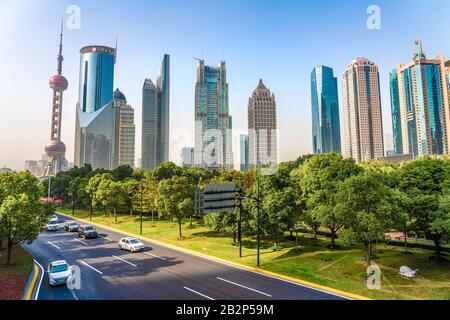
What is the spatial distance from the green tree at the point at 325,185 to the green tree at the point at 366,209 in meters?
5.73

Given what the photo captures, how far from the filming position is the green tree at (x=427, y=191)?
25328mm

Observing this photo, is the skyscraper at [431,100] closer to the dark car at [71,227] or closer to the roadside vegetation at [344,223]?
the roadside vegetation at [344,223]

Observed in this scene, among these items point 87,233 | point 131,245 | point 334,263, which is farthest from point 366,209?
point 87,233

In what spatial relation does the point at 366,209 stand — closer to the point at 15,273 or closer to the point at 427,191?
the point at 427,191

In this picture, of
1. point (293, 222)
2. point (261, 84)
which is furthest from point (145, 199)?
point (261, 84)

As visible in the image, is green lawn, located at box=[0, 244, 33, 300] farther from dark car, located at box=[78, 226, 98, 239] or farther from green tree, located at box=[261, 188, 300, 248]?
green tree, located at box=[261, 188, 300, 248]

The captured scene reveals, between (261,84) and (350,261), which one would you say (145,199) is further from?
(261,84)

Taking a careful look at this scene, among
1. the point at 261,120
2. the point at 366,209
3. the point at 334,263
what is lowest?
the point at 334,263

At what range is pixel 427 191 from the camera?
88.4 feet

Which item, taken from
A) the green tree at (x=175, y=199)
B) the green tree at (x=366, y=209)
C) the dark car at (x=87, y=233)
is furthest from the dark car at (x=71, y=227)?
the green tree at (x=366, y=209)

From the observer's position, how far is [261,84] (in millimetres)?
164000

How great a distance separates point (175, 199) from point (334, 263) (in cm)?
2178

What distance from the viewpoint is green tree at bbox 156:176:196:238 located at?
39.5 m
